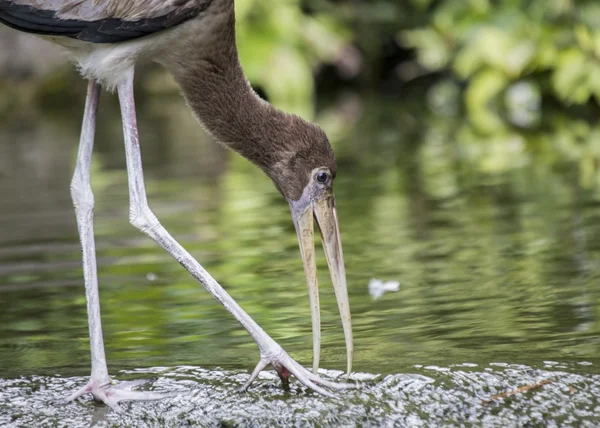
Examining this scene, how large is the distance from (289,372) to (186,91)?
156cm

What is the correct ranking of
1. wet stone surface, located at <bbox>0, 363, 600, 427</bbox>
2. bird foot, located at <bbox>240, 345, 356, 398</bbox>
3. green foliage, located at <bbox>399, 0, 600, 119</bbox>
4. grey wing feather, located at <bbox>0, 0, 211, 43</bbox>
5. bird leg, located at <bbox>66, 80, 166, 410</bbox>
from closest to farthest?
wet stone surface, located at <bbox>0, 363, 600, 427</bbox> < bird foot, located at <bbox>240, 345, 356, 398</bbox> < bird leg, located at <bbox>66, 80, 166, 410</bbox> < grey wing feather, located at <bbox>0, 0, 211, 43</bbox> < green foliage, located at <bbox>399, 0, 600, 119</bbox>

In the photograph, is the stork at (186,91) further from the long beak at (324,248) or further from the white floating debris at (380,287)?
the white floating debris at (380,287)

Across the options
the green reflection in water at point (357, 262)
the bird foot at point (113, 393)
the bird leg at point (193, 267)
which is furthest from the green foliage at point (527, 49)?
the bird foot at point (113, 393)

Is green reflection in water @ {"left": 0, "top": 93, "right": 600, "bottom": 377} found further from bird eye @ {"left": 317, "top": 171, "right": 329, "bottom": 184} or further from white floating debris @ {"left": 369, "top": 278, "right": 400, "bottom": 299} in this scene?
bird eye @ {"left": 317, "top": 171, "right": 329, "bottom": 184}

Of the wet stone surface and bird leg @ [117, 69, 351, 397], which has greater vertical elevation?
bird leg @ [117, 69, 351, 397]

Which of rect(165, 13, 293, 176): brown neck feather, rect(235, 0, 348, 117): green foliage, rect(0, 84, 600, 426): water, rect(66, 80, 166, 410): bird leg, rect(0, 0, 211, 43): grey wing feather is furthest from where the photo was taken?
rect(235, 0, 348, 117): green foliage

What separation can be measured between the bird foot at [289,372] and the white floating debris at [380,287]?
155 cm

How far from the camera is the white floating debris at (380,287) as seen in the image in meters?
5.98

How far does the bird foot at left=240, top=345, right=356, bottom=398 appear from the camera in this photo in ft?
14.2

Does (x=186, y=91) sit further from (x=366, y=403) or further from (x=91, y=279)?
(x=366, y=403)

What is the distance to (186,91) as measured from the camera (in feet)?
17.5

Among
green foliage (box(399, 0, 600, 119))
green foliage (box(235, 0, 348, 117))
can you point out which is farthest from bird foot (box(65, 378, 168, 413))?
green foliage (box(235, 0, 348, 117))

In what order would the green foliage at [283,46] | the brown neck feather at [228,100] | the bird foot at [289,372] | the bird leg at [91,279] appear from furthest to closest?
the green foliage at [283,46], the brown neck feather at [228,100], the bird leg at [91,279], the bird foot at [289,372]

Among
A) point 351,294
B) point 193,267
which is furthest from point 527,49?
point 193,267
